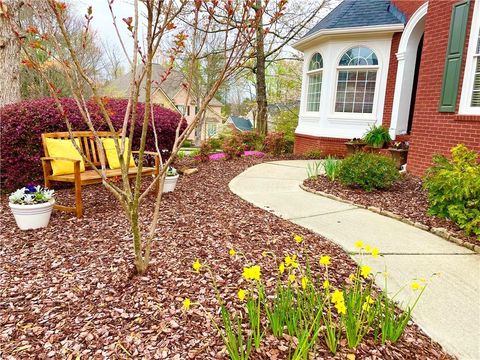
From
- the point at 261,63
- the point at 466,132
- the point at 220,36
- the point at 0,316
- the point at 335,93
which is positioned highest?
the point at 220,36

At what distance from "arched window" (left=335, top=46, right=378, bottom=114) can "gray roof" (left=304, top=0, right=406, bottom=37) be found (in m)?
0.65

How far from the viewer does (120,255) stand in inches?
112

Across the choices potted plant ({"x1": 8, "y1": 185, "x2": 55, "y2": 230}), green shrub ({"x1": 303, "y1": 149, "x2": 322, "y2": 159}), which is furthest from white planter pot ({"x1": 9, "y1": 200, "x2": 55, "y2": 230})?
green shrub ({"x1": 303, "y1": 149, "x2": 322, "y2": 159})

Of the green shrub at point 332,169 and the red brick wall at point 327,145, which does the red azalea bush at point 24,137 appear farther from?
the red brick wall at point 327,145

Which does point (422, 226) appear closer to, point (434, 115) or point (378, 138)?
point (434, 115)

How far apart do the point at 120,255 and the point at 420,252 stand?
2648mm

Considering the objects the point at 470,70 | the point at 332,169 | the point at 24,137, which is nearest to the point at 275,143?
the point at 332,169

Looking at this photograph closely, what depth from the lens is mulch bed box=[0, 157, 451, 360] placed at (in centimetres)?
184

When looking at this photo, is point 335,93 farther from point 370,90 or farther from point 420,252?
point 420,252

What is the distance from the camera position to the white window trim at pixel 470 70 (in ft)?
16.2

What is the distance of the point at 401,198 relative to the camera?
15.7 ft

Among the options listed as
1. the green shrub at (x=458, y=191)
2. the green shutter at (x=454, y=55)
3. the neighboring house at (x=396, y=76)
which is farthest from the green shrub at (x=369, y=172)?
the green shutter at (x=454, y=55)

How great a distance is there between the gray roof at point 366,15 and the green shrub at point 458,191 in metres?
5.72

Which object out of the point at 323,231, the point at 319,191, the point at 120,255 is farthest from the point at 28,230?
the point at 319,191
